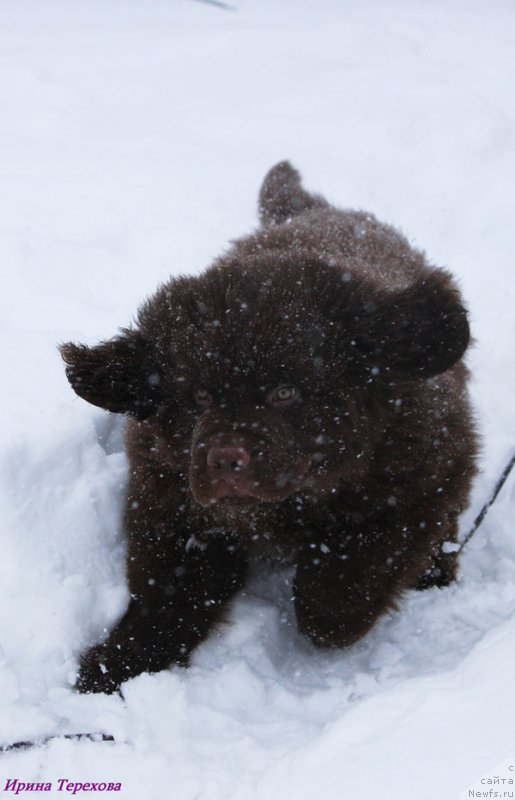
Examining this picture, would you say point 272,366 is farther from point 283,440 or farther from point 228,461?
point 228,461

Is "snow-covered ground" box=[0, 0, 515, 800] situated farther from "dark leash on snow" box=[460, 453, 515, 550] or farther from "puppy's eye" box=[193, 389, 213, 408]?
"puppy's eye" box=[193, 389, 213, 408]

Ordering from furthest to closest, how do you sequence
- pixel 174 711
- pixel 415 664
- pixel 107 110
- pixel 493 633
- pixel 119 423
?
pixel 107 110 < pixel 119 423 < pixel 415 664 < pixel 493 633 < pixel 174 711

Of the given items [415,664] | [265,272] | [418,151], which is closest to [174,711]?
[415,664]

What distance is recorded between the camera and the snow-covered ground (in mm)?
2914

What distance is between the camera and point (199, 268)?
246 inches

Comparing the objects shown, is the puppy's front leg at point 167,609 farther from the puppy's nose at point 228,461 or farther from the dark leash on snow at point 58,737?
the puppy's nose at point 228,461

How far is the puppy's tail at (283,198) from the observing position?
20.5ft

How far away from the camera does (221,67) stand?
11.3 meters

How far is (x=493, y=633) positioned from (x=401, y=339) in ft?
4.17

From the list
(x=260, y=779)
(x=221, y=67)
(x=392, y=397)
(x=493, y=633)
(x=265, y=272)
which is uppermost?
(x=221, y=67)

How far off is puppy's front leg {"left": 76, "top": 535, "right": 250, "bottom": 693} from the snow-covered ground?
0.36 feet

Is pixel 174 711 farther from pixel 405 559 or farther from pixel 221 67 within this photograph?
pixel 221 67

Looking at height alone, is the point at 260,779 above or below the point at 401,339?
below

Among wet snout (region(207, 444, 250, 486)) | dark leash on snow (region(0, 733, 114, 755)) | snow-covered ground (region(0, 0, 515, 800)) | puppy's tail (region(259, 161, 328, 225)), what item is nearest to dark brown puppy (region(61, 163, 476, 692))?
wet snout (region(207, 444, 250, 486))
